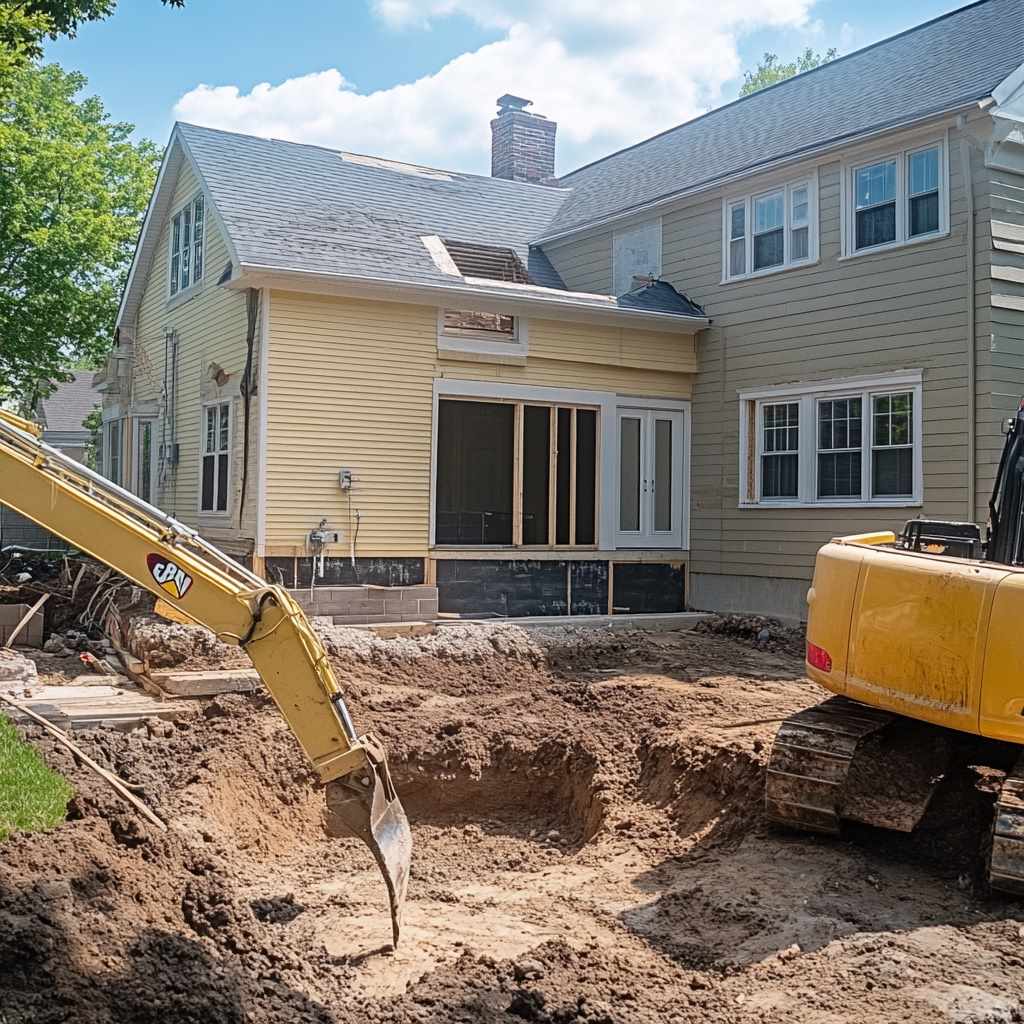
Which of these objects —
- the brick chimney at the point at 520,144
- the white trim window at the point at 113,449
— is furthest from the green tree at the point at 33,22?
the brick chimney at the point at 520,144

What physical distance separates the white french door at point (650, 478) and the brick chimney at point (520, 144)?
9.62 metres

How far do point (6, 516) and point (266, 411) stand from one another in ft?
52.1


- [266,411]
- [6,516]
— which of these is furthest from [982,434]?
[6,516]

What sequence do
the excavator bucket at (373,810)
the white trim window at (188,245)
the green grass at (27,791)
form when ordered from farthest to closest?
the white trim window at (188,245), the green grass at (27,791), the excavator bucket at (373,810)

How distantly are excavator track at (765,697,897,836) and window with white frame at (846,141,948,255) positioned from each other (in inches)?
342

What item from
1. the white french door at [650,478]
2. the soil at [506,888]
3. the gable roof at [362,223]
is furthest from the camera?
the white french door at [650,478]

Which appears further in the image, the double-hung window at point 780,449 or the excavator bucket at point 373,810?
the double-hung window at point 780,449

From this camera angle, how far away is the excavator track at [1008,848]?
17.9 feet

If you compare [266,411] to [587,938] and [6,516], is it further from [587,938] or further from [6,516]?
[6,516]

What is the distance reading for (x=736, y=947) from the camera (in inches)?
218

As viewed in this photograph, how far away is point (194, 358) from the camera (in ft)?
54.6

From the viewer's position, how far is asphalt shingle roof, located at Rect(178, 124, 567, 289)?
46.3 feet

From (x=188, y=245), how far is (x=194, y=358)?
2213 millimetres

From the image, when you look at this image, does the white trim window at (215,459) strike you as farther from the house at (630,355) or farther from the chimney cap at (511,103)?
the chimney cap at (511,103)
